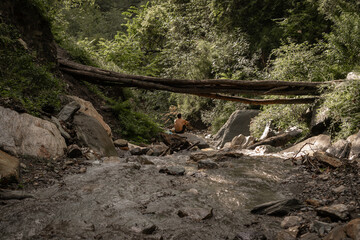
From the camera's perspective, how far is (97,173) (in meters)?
3.97

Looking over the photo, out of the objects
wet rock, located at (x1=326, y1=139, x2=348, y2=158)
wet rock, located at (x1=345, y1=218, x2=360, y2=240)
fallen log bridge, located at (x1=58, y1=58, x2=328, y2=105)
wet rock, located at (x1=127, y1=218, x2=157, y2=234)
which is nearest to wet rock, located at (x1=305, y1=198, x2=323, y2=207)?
wet rock, located at (x1=345, y1=218, x2=360, y2=240)

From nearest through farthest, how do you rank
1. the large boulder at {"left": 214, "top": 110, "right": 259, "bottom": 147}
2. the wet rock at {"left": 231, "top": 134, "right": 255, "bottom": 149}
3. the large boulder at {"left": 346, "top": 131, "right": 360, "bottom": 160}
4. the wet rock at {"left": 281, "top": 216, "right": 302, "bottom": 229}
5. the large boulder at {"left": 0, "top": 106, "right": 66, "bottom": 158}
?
the wet rock at {"left": 281, "top": 216, "right": 302, "bottom": 229}
the large boulder at {"left": 0, "top": 106, "right": 66, "bottom": 158}
the large boulder at {"left": 346, "top": 131, "right": 360, "bottom": 160}
the wet rock at {"left": 231, "top": 134, "right": 255, "bottom": 149}
the large boulder at {"left": 214, "top": 110, "right": 259, "bottom": 147}

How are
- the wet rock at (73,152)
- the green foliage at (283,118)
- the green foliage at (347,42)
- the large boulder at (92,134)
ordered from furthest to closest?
the green foliage at (283,118) → the green foliage at (347,42) → the large boulder at (92,134) → the wet rock at (73,152)

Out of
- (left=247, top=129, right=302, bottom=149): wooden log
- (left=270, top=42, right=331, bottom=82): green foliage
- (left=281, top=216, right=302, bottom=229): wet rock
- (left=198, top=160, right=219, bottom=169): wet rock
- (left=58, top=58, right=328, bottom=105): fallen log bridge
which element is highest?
(left=270, top=42, right=331, bottom=82): green foliage

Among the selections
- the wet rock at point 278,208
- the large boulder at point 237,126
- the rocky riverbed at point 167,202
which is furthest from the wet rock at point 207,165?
the large boulder at point 237,126

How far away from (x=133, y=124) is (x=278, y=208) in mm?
6234

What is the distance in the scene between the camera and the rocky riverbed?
7.52 feet

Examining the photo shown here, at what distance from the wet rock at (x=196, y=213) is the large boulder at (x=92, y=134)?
124 inches

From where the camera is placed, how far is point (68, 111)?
5.66 m

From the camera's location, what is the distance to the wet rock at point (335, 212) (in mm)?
2355

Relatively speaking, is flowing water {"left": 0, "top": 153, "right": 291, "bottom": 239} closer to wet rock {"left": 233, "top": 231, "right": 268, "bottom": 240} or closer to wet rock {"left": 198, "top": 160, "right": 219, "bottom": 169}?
wet rock {"left": 233, "top": 231, "right": 268, "bottom": 240}

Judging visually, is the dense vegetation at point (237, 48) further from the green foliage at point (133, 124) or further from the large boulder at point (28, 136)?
the large boulder at point (28, 136)

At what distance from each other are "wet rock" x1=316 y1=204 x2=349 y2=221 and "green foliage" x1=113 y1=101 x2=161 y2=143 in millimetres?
6451

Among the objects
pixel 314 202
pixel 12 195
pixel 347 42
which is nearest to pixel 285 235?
pixel 314 202
